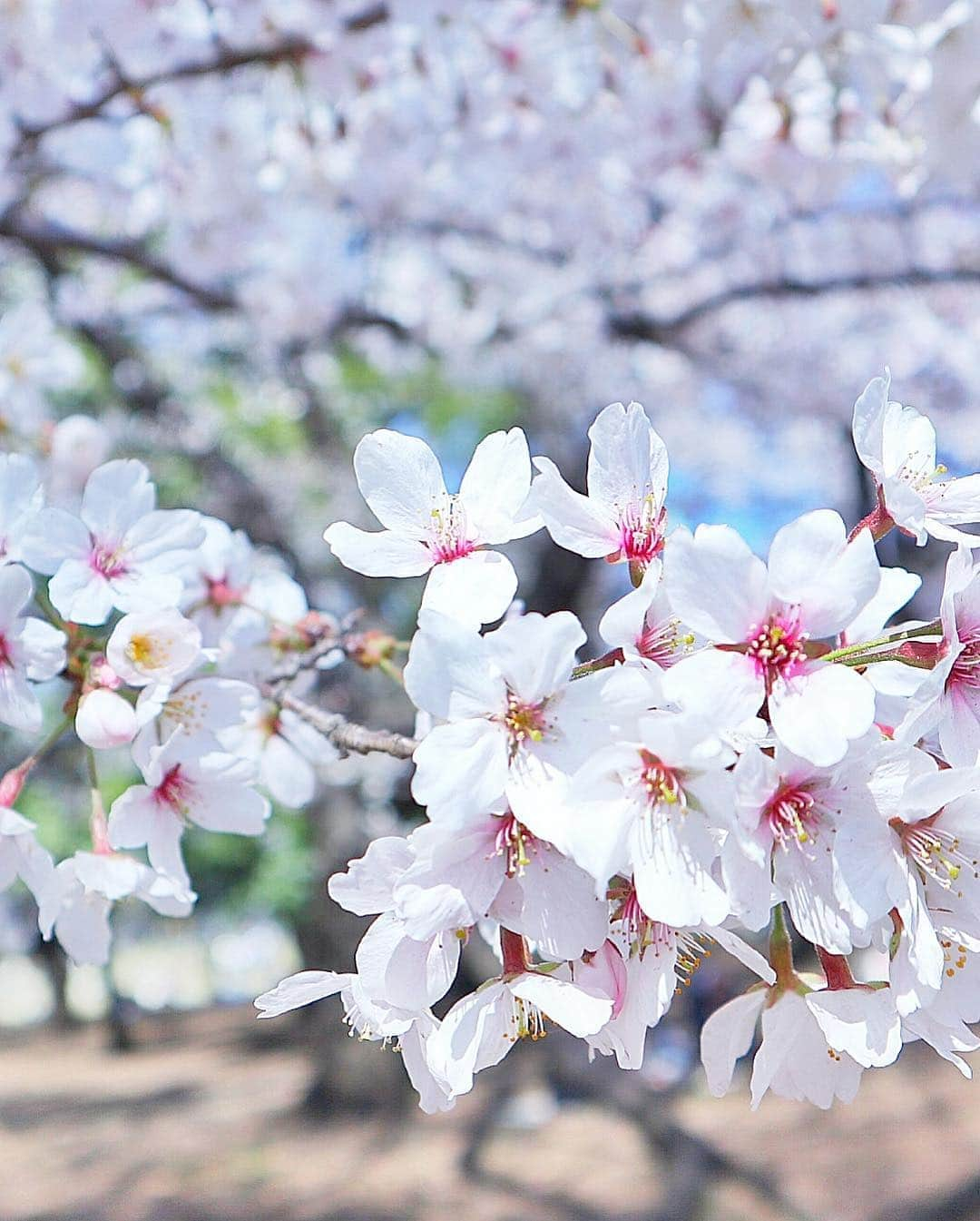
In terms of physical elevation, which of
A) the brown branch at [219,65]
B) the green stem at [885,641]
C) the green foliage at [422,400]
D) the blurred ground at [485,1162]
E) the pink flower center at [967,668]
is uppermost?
the brown branch at [219,65]

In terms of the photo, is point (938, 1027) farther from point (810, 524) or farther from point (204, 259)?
point (204, 259)

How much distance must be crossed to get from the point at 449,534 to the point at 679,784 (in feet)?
0.92

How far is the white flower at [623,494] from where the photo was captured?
0.77m

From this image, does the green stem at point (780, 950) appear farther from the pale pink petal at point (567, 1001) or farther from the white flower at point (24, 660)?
the white flower at point (24, 660)

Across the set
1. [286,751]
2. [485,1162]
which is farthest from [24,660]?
[485,1162]

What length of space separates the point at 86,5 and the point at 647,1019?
2.33 m

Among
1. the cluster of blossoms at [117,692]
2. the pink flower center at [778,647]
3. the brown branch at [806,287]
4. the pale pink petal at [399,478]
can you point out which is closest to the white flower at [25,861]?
the cluster of blossoms at [117,692]

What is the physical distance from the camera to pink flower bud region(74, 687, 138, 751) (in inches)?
36.4

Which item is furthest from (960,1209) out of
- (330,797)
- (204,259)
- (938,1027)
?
(204,259)

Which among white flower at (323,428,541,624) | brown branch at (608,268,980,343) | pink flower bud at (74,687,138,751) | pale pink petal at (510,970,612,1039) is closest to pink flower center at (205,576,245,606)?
pink flower bud at (74,687,138,751)

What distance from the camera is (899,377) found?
6180 millimetres

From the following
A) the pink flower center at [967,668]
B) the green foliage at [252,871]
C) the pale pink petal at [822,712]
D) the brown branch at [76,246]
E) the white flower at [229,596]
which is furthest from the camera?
Result: the green foliage at [252,871]

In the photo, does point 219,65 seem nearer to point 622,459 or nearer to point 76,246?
point 76,246

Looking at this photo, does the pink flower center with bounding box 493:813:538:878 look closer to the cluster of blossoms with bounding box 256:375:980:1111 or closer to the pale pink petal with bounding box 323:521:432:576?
the cluster of blossoms with bounding box 256:375:980:1111
